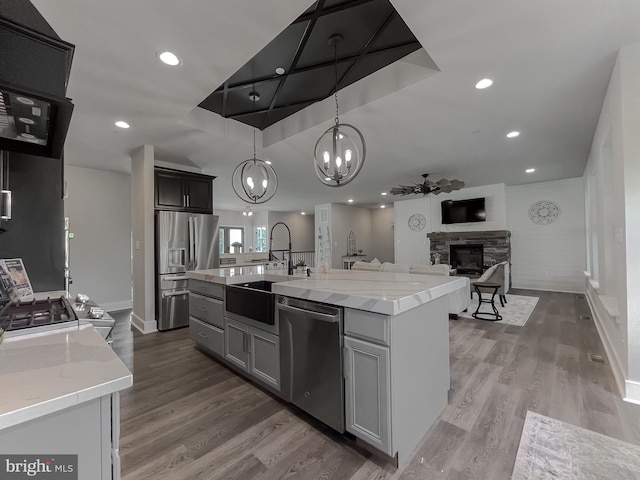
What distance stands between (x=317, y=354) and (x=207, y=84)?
99.5 inches

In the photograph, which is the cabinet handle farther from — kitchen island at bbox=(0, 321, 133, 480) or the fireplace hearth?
the fireplace hearth

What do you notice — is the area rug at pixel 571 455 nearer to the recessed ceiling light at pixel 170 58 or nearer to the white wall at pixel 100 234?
the recessed ceiling light at pixel 170 58

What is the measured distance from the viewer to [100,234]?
5371 mm

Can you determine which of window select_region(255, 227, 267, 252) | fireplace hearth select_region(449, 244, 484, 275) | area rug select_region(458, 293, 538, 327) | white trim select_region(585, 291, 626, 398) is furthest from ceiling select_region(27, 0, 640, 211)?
window select_region(255, 227, 267, 252)

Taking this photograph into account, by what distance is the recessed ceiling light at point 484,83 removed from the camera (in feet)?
8.66

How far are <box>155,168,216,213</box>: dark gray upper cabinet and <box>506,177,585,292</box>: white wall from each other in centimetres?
730

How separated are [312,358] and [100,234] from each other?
17.8 ft

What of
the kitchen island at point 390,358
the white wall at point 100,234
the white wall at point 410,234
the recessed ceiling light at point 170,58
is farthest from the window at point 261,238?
the kitchen island at point 390,358

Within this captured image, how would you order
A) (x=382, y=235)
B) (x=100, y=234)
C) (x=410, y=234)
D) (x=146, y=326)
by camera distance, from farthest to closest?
(x=382, y=235) < (x=410, y=234) < (x=100, y=234) < (x=146, y=326)

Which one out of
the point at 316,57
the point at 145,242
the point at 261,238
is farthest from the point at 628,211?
the point at 261,238

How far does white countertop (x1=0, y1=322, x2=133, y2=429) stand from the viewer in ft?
2.08

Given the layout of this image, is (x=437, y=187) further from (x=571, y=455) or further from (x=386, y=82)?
(x=571, y=455)

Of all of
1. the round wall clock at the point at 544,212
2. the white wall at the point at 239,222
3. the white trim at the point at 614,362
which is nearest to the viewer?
the white trim at the point at 614,362

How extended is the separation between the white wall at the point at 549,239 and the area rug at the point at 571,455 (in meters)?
6.34
